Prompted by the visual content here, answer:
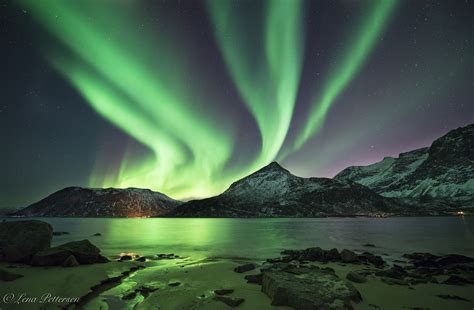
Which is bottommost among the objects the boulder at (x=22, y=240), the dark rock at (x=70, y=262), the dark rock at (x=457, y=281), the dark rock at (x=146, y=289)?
the dark rock at (x=457, y=281)

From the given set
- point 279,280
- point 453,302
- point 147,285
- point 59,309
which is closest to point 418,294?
point 453,302

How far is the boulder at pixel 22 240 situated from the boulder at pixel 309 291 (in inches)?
813

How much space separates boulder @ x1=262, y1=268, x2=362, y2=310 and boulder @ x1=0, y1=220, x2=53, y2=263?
20.6 m

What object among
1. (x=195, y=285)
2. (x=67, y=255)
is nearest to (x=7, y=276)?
(x=67, y=255)

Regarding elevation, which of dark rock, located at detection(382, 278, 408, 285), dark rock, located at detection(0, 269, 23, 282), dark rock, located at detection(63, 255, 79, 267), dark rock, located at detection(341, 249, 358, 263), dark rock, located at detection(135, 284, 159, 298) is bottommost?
dark rock, located at detection(382, 278, 408, 285)

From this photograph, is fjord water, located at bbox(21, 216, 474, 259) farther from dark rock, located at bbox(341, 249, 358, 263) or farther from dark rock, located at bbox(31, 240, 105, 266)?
dark rock, located at bbox(31, 240, 105, 266)

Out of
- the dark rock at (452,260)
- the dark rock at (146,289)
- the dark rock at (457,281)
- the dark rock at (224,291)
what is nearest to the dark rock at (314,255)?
the dark rock at (452,260)

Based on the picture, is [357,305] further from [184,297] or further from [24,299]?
[24,299]

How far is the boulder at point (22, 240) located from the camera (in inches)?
880

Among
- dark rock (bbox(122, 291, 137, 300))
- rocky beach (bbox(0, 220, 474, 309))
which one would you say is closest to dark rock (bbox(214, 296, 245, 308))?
rocky beach (bbox(0, 220, 474, 309))

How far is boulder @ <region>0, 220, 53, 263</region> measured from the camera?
22344 millimetres

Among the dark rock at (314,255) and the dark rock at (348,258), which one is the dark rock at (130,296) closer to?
the dark rock at (314,255)

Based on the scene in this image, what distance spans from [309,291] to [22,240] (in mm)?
24382

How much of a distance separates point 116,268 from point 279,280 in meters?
14.7
